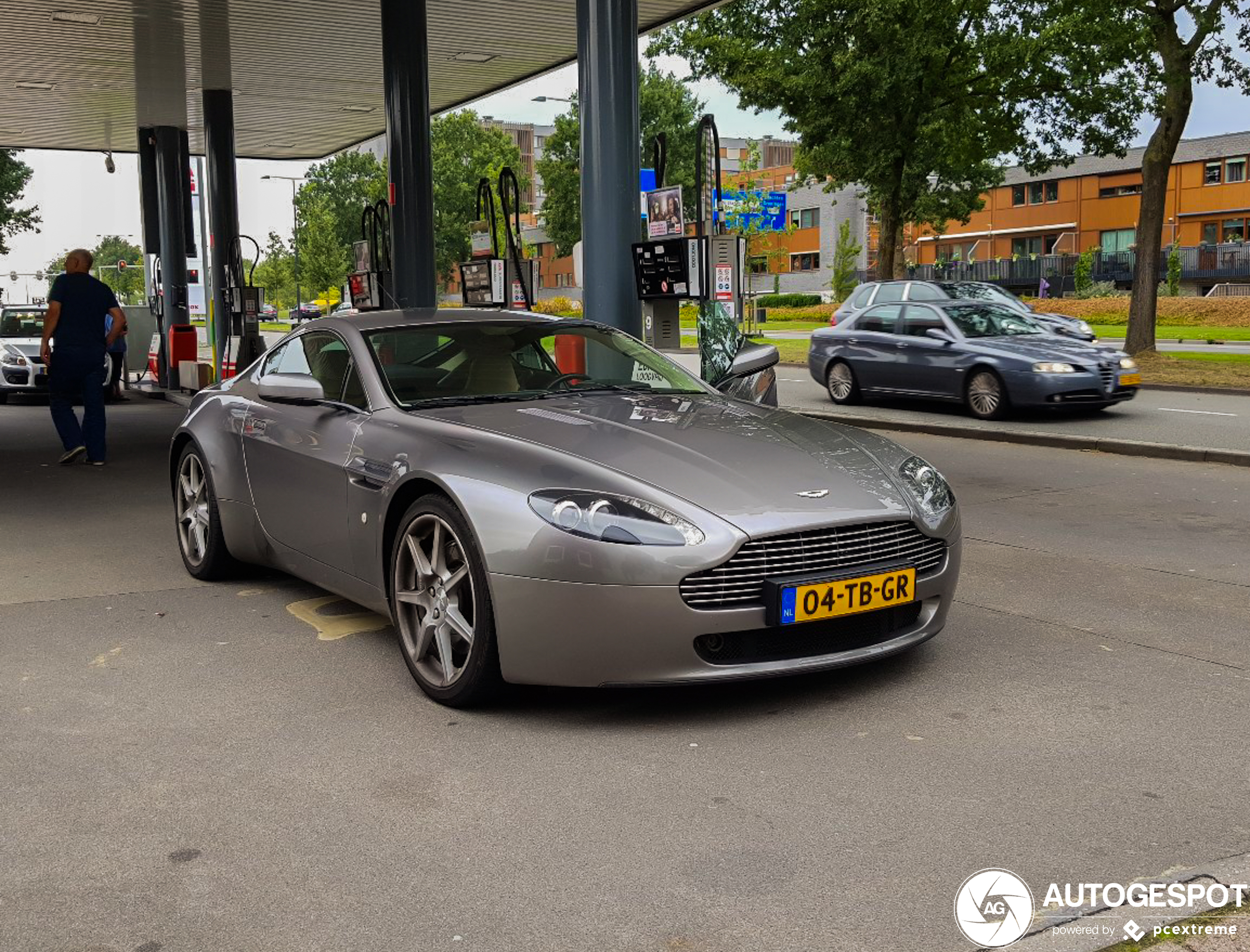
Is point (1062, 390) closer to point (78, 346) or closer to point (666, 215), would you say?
point (666, 215)

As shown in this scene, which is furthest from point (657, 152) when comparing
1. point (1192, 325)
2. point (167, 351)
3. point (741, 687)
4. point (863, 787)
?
point (1192, 325)

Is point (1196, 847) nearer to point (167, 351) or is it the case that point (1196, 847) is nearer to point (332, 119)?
point (167, 351)

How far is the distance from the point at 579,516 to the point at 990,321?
12.8 meters

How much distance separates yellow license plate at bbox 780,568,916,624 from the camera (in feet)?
13.7

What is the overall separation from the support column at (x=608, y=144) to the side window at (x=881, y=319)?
6.01m

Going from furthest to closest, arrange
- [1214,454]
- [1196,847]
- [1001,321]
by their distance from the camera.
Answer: [1001,321] < [1214,454] < [1196,847]

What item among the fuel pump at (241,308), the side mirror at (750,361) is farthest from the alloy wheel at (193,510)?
the fuel pump at (241,308)

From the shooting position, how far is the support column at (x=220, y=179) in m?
23.0

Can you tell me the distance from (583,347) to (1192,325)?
3889 centimetres

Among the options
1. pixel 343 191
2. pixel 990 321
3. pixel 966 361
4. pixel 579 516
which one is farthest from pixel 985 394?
pixel 343 191

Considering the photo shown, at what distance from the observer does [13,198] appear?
4388 centimetres

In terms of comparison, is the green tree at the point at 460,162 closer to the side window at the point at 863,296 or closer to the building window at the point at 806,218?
the building window at the point at 806,218

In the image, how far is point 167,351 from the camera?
22938mm

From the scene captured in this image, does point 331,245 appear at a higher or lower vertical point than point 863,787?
higher
